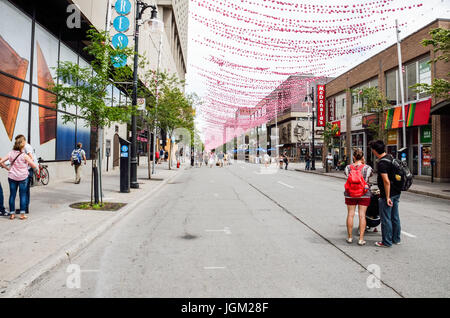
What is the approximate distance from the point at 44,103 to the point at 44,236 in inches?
426

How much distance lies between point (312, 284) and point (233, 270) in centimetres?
106

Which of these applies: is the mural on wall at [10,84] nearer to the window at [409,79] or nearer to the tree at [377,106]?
the tree at [377,106]

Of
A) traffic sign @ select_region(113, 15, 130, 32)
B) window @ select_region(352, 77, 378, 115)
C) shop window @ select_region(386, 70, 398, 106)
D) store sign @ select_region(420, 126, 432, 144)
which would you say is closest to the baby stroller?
traffic sign @ select_region(113, 15, 130, 32)

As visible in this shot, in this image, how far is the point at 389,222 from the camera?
579 cm

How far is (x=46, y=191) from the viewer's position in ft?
40.9

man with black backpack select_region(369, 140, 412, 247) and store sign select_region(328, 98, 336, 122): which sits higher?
store sign select_region(328, 98, 336, 122)

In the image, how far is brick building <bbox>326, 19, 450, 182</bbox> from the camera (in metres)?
19.5

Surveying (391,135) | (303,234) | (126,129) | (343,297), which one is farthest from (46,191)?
(391,135)

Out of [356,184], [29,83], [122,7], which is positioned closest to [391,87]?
[122,7]

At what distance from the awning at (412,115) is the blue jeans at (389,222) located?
17470 mm

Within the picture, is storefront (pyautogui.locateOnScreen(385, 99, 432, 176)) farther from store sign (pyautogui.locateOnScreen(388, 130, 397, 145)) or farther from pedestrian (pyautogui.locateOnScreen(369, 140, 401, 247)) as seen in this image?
pedestrian (pyautogui.locateOnScreen(369, 140, 401, 247))

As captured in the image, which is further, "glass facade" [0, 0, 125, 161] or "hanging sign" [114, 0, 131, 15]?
"hanging sign" [114, 0, 131, 15]

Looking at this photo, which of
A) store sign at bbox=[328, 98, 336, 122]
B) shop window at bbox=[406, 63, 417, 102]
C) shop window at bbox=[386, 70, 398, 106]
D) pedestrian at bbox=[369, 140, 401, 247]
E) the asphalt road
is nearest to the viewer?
the asphalt road

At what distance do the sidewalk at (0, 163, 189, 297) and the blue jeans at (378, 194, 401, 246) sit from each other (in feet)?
16.8
